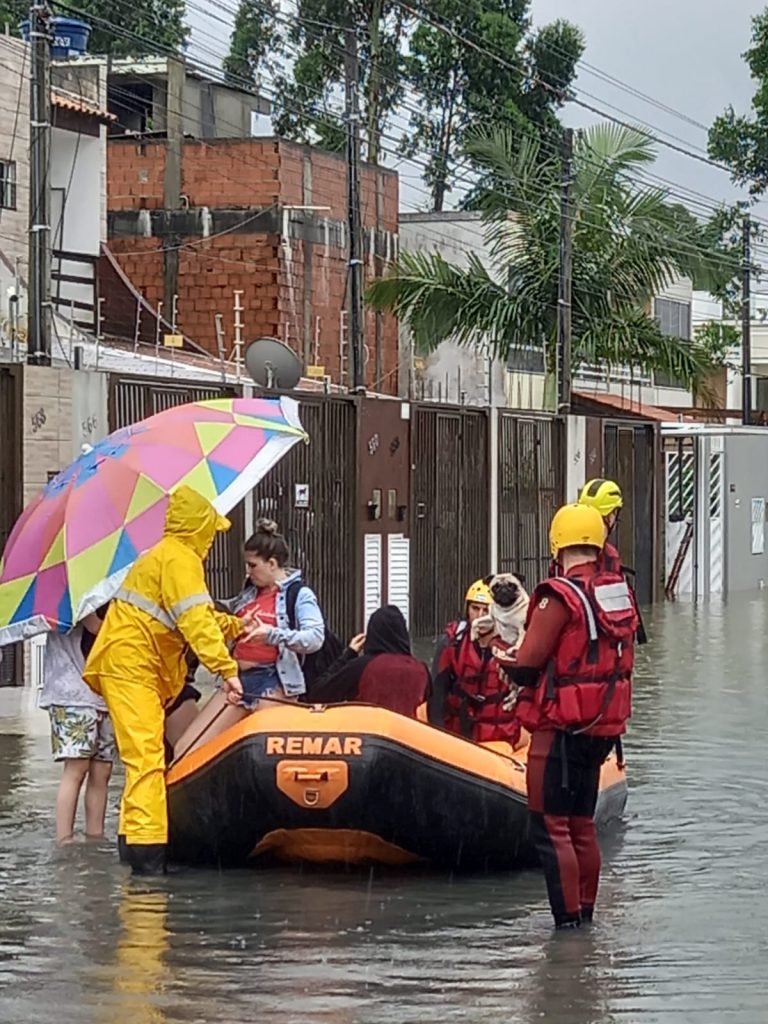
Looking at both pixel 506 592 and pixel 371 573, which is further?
pixel 371 573

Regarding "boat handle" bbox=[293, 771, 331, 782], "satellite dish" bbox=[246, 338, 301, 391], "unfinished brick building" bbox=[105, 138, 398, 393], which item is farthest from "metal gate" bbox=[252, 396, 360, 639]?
"unfinished brick building" bbox=[105, 138, 398, 393]

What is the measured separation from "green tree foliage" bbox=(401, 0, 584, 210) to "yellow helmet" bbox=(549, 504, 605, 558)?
39.5 m

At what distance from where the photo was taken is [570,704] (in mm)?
7918

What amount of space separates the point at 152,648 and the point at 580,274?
22173mm

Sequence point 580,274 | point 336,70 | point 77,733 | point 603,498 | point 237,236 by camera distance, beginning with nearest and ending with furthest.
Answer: point 77,733 → point 603,498 → point 580,274 → point 237,236 → point 336,70

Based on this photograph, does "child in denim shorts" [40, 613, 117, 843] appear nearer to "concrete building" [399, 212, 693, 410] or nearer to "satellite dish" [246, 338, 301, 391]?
"satellite dish" [246, 338, 301, 391]

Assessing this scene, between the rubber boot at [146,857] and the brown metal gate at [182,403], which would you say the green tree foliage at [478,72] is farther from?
the rubber boot at [146,857]

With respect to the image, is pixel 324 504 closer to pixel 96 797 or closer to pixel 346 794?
pixel 96 797

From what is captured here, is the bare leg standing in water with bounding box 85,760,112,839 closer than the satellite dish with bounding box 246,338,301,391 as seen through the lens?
Yes

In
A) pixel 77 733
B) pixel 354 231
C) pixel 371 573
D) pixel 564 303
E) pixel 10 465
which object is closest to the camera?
pixel 77 733

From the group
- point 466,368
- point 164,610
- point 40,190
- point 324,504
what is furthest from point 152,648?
point 466,368

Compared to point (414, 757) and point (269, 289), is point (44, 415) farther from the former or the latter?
point (269, 289)

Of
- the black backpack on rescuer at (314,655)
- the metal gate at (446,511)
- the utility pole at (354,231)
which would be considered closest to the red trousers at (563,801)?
the black backpack on rescuer at (314,655)

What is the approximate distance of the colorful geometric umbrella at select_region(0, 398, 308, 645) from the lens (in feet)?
31.6
